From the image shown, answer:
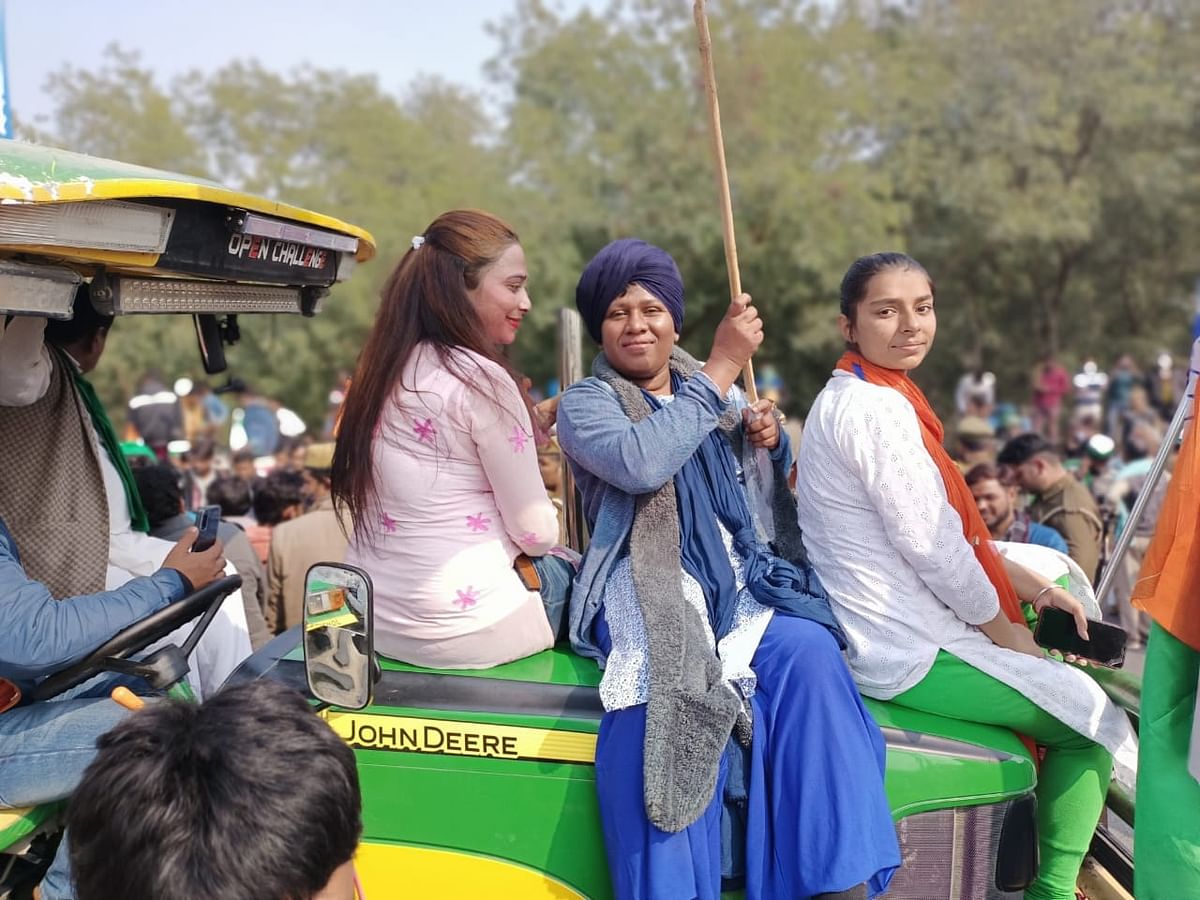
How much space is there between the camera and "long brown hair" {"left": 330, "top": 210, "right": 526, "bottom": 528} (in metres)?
2.90

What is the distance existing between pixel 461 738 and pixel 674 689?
51 cm

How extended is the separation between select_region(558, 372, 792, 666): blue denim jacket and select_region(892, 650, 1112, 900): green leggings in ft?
2.49

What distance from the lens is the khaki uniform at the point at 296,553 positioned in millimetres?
5672

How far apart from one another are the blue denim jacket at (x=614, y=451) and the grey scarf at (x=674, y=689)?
77 mm

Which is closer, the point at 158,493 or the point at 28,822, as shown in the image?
the point at 28,822

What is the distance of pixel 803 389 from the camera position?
24.9 m

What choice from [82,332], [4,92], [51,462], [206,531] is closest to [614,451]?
[206,531]

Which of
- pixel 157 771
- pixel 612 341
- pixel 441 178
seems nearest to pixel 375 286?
pixel 441 178

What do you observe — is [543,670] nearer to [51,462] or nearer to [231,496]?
[51,462]

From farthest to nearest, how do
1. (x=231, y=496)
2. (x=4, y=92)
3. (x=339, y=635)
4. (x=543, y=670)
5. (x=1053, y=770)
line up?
1. (x=231, y=496)
2. (x=4, y=92)
3. (x=1053, y=770)
4. (x=543, y=670)
5. (x=339, y=635)

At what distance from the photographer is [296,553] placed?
5.68 m

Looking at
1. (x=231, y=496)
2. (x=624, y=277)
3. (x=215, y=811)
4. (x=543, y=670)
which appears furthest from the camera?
(x=231, y=496)

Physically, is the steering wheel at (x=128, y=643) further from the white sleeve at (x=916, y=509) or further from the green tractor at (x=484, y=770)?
the white sleeve at (x=916, y=509)

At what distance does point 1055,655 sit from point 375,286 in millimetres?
20897
